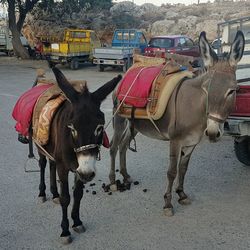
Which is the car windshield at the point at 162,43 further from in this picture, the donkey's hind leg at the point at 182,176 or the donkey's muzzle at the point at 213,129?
the donkey's muzzle at the point at 213,129

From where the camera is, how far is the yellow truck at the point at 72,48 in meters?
20.5

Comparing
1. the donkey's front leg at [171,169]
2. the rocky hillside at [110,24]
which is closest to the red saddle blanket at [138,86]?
the donkey's front leg at [171,169]

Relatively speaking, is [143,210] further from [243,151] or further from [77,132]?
[243,151]

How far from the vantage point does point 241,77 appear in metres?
5.56

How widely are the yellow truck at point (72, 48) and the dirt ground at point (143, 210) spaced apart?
14.4 meters

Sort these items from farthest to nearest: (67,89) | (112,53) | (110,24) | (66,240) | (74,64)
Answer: (110,24) → (74,64) → (112,53) → (66,240) → (67,89)

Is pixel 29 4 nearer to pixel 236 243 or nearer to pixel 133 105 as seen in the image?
pixel 133 105

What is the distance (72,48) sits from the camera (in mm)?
20781

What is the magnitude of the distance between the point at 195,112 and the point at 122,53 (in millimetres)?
15402

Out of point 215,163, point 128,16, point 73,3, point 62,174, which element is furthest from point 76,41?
point 62,174

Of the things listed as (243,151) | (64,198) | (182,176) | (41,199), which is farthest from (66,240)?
(243,151)

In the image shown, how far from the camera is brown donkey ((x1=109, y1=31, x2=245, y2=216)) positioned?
3.78m

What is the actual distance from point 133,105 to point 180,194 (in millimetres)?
1328

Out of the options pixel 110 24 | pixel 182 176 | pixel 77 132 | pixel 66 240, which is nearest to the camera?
pixel 77 132
